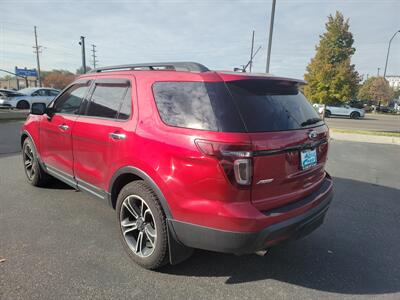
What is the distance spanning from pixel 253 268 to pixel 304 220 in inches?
28.1

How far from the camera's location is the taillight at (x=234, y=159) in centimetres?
202

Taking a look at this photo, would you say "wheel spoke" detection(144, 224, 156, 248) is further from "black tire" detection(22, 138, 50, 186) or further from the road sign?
the road sign

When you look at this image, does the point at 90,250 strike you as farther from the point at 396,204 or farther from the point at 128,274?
the point at 396,204

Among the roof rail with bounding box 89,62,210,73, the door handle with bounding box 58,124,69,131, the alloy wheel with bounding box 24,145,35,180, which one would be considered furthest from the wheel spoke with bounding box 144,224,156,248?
the alloy wheel with bounding box 24,145,35,180

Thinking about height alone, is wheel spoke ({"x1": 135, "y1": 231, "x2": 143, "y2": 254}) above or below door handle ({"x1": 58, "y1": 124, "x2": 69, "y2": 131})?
below

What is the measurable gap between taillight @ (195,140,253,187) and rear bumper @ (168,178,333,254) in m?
0.39

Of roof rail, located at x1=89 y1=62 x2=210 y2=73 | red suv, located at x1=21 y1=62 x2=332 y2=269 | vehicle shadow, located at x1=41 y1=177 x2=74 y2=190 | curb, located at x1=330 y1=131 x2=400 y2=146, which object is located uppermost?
roof rail, located at x1=89 y1=62 x2=210 y2=73

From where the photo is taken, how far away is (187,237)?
89.6 inches

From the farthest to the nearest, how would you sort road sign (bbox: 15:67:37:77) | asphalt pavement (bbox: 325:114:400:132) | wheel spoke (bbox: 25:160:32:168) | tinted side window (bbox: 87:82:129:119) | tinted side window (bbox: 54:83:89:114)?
road sign (bbox: 15:67:37:77), asphalt pavement (bbox: 325:114:400:132), wheel spoke (bbox: 25:160:32:168), tinted side window (bbox: 54:83:89:114), tinted side window (bbox: 87:82:129:119)

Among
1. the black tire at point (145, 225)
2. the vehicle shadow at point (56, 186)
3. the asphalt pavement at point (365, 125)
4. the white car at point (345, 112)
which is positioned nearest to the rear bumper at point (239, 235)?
the black tire at point (145, 225)

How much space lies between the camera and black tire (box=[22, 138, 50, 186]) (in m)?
4.47

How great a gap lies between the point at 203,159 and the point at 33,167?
12.0 ft

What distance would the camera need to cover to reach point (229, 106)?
7.09 feet

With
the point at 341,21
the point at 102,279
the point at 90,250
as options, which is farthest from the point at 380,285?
the point at 341,21
